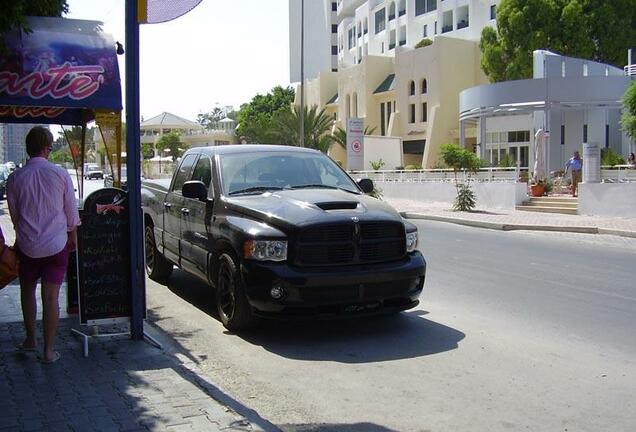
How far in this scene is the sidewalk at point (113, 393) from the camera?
163 inches

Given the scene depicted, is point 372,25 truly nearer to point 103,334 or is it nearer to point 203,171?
point 203,171

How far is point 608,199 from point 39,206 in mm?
18227

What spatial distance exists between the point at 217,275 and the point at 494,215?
1617cm

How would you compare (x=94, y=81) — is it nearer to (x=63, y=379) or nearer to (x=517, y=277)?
(x=63, y=379)

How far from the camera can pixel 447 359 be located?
592 centimetres

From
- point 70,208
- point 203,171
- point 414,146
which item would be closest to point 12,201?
point 70,208

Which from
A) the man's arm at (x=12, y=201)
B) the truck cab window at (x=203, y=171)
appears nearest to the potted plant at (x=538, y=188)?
the truck cab window at (x=203, y=171)

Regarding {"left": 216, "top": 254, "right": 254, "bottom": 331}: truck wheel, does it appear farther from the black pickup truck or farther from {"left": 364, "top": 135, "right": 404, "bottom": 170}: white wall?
{"left": 364, "top": 135, "right": 404, "bottom": 170}: white wall

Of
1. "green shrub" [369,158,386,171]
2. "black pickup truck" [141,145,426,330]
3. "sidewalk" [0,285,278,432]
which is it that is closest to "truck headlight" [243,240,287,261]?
"black pickup truck" [141,145,426,330]

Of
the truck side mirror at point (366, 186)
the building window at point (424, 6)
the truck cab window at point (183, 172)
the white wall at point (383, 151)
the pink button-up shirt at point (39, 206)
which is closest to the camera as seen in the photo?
the pink button-up shirt at point (39, 206)

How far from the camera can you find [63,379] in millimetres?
4980

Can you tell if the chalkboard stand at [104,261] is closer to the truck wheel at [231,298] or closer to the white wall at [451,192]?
the truck wheel at [231,298]

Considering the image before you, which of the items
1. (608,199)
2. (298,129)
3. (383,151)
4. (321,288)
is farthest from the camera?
(298,129)

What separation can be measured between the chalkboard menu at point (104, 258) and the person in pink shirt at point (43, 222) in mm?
358
